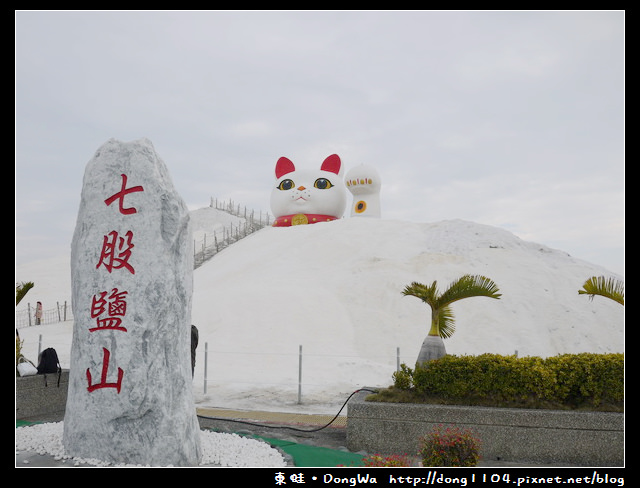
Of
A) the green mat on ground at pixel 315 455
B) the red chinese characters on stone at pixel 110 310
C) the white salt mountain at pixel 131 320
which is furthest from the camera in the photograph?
the green mat on ground at pixel 315 455

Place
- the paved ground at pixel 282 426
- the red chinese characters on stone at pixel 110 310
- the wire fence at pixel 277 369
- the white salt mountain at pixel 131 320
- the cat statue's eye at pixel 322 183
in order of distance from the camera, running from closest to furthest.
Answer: the white salt mountain at pixel 131 320, the red chinese characters on stone at pixel 110 310, the paved ground at pixel 282 426, the wire fence at pixel 277 369, the cat statue's eye at pixel 322 183

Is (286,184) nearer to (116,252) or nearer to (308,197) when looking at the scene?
(308,197)

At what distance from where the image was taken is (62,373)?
36.3ft

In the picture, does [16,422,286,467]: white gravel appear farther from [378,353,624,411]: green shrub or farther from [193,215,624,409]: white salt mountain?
[193,215,624,409]: white salt mountain

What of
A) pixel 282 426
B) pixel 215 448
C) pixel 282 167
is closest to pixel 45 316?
pixel 282 167

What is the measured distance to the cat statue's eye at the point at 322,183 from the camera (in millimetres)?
32062

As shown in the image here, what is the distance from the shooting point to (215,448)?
7531 mm

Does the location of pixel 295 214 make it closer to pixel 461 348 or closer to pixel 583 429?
pixel 461 348

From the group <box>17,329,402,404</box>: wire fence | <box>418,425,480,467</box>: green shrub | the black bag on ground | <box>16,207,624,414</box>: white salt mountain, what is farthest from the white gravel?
<box>17,329,402,404</box>: wire fence

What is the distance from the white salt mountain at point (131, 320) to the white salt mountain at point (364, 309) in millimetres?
5166

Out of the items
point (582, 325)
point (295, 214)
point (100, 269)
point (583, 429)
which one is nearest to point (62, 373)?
point (100, 269)

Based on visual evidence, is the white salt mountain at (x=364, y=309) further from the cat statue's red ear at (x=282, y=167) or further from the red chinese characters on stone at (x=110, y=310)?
the cat statue's red ear at (x=282, y=167)

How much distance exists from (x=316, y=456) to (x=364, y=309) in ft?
41.9

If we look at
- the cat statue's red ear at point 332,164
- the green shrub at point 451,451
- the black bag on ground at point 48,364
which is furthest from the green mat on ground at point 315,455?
the cat statue's red ear at point 332,164
